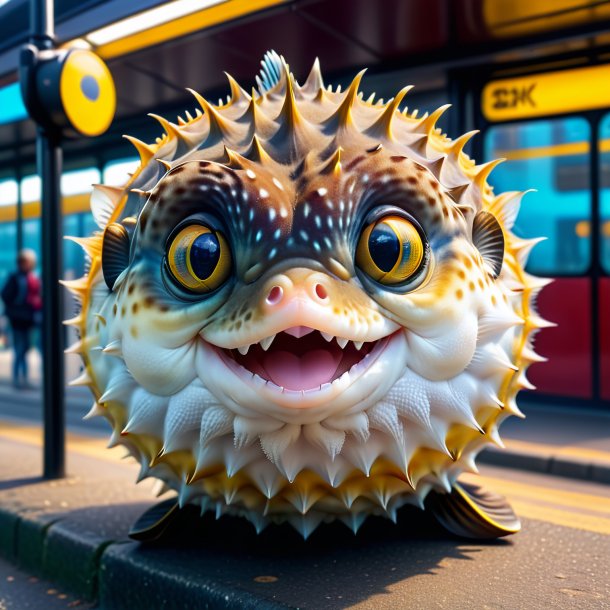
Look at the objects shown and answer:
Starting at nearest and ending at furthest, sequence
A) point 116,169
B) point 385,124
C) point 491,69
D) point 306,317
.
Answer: point 306,317 < point 385,124 < point 491,69 < point 116,169

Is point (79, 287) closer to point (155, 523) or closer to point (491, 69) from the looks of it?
point (155, 523)

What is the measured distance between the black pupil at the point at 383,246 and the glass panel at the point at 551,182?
5977 millimetres

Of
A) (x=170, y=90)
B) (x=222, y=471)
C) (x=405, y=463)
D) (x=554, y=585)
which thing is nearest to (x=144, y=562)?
(x=222, y=471)

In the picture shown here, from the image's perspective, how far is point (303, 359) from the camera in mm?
2336

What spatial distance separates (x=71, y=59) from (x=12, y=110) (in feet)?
20.3

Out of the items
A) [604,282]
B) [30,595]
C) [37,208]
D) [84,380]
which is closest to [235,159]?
[84,380]

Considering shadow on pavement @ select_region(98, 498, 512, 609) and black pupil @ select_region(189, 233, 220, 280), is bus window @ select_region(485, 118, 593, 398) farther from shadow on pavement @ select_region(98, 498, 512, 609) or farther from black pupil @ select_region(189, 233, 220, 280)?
black pupil @ select_region(189, 233, 220, 280)

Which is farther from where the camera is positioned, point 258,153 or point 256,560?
point 256,560

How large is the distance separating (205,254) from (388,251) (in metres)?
0.55

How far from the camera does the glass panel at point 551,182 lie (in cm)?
783

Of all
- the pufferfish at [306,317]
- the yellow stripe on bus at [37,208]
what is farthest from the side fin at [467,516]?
the yellow stripe on bus at [37,208]

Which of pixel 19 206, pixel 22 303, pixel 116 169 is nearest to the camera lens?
pixel 116 169

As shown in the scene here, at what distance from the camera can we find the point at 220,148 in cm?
257

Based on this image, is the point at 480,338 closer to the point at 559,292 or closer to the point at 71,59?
the point at 71,59
